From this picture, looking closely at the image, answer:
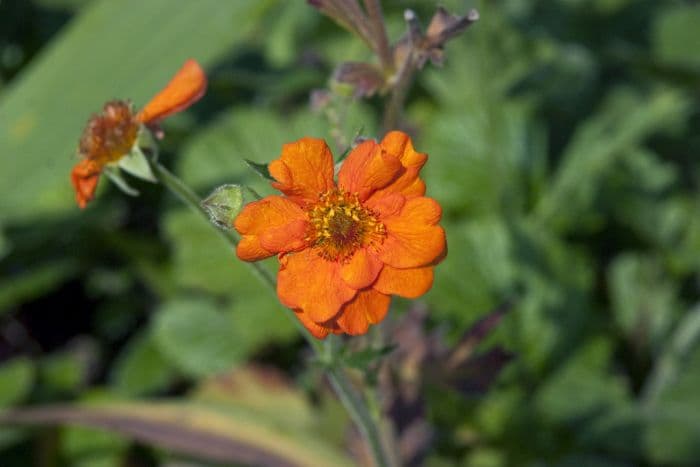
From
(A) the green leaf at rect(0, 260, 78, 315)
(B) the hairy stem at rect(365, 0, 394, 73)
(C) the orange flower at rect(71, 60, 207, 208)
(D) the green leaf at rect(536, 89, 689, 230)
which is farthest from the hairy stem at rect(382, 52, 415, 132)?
(A) the green leaf at rect(0, 260, 78, 315)

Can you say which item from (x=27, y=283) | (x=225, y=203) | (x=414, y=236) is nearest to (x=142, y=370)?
(x=27, y=283)

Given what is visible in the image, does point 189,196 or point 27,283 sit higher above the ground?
point 189,196

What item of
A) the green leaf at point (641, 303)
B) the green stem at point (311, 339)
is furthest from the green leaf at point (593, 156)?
the green stem at point (311, 339)

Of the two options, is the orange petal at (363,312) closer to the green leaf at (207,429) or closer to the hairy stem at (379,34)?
the hairy stem at (379,34)

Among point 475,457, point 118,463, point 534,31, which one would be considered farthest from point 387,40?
point 118,463

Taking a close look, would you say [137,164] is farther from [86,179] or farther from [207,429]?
[207,429]
